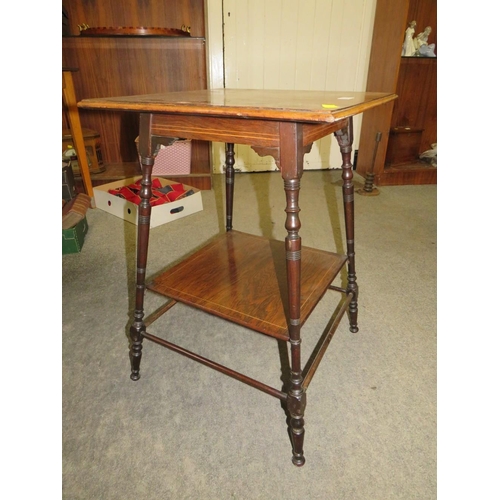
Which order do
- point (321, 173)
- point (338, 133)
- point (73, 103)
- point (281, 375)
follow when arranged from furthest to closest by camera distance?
1. point (321, 173)
2. point (73, 103)
3. point (281, 375)
4. point (338, 133)

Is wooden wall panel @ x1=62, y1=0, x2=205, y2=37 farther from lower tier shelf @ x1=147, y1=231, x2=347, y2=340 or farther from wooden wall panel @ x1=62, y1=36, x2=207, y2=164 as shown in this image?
lower tier shelf @ x1=147, y1=231, x2=347, y2=340

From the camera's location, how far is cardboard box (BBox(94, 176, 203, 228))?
80.3 inches

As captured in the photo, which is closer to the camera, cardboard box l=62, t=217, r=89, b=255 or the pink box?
cardboard box l=62, t=217, r=89, b=255

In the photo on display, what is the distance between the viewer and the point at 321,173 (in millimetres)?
3131

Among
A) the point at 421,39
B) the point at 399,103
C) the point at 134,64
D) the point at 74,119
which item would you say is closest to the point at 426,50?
the point at 421,39

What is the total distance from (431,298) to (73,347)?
4.50ft

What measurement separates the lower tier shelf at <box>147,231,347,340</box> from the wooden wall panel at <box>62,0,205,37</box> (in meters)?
2.24

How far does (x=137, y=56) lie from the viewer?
249 centimetres

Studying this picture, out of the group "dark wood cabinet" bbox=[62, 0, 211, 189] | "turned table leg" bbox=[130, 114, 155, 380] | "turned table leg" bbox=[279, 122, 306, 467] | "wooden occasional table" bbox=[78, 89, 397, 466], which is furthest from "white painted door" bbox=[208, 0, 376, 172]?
"turned table leg" bbox=[279, 122, 306, 467]

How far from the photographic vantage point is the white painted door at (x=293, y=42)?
8.73 feet

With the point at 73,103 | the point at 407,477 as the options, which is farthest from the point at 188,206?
the point at 407,477

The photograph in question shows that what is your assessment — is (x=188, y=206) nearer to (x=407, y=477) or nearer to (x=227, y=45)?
(x=227, y=45)

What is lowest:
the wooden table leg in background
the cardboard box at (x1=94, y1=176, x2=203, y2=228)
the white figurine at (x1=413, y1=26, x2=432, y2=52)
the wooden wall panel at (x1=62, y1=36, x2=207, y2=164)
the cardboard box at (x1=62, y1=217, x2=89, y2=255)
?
the cardboard box at (x1=62, y1=217, x2=89, y2=255)

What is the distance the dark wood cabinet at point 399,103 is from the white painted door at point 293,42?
142 mm
